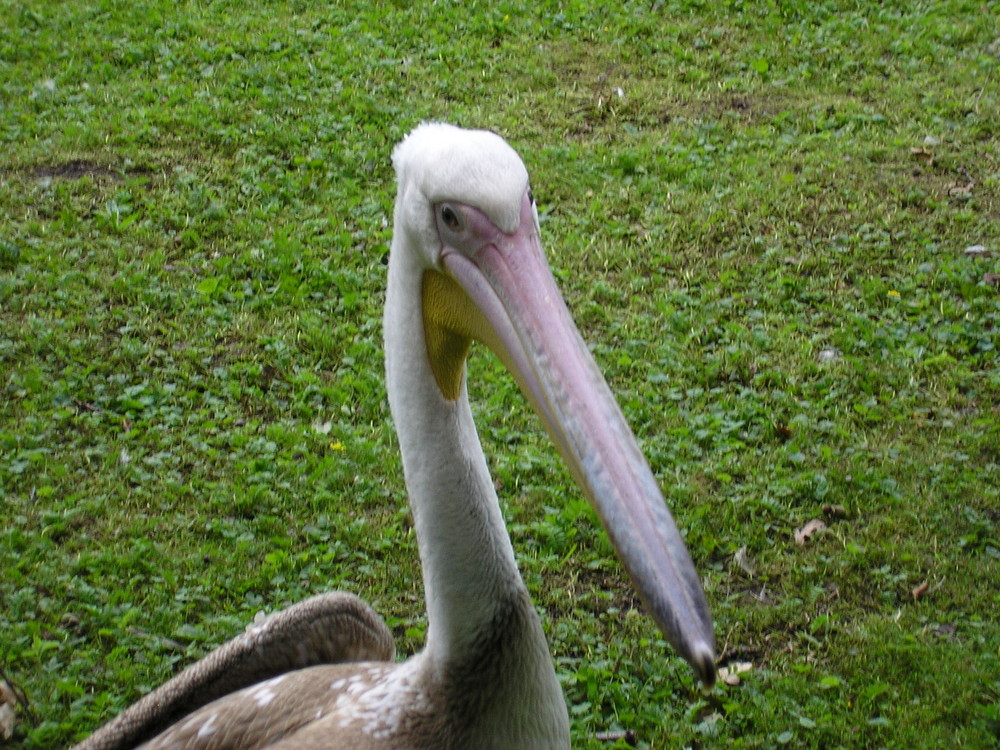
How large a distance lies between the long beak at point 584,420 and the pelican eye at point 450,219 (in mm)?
62

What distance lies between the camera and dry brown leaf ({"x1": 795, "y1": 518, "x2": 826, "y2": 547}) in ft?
14.6

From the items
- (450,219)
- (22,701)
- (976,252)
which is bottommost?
(22,701)

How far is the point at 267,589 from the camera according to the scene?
14.1 feet

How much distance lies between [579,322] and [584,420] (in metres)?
3.61

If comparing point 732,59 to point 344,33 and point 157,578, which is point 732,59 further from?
point 157,578

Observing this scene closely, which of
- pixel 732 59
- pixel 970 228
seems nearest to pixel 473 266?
pixel 970 228

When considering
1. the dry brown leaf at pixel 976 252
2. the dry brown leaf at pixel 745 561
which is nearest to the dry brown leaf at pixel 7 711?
the dry brown leaf at pixel 745 561

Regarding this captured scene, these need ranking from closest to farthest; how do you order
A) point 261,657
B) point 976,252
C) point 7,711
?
1. point 261,657
2. point 7,711
3. point 976,252

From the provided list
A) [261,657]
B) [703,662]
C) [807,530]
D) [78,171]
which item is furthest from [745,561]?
[78,171]

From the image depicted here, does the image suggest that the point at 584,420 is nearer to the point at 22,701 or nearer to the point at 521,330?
the point at 521,330

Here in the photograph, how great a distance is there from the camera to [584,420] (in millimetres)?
2055

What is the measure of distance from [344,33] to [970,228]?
4.86m

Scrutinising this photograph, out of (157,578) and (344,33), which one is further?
(344,33)

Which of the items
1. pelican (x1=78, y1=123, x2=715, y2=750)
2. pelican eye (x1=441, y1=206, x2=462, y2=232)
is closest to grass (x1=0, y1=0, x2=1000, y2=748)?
pelican (x1=78, y1=123, x2=715, y2=750)
